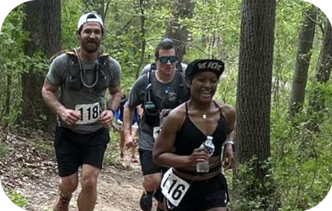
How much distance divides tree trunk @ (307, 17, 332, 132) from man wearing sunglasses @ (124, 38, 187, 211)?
3020 mm

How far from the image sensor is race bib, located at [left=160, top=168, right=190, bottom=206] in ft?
15.3

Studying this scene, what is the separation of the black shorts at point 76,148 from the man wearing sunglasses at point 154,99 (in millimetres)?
551

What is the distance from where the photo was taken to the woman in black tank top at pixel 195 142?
457 centimetres

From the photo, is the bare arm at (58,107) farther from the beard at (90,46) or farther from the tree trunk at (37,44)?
the tree trunk at (37,44)

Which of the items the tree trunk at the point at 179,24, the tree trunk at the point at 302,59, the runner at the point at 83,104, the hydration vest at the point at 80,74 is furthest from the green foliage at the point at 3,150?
the tree trunk at the point at 179,24

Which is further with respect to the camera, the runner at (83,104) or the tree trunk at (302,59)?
the tree trunk at (302,59)

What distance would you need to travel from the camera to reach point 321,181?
25.5 feet

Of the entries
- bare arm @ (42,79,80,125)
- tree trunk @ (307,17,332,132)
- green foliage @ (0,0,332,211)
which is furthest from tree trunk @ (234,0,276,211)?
bare arm @ (42,79,80,125)

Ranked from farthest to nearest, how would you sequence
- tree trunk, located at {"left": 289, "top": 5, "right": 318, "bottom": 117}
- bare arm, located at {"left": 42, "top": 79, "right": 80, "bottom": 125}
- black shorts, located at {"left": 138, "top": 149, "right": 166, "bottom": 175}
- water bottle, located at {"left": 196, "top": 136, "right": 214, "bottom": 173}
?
tree trunk, located at {"left": 289, "top": 5, "right": 318, "bottom": 117} → black shorts, located at {"left": 138, "top": 149, "right": 166, "bottom": 175} → bare arm, located at {"left": 42, "top": 79, "right": 80, "bottom": 125} → water bottle, located at {"left": 196, "top": 136, "right": 214, "bottom": 173}

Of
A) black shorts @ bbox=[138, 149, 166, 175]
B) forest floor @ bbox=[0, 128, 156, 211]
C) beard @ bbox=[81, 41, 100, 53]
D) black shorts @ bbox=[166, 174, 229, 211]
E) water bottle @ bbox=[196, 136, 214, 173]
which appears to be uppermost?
beard @ bbox=[81, 41, 100, 53]

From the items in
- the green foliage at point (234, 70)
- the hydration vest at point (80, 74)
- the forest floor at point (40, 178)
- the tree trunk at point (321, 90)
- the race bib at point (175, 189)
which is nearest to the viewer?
the race bib at point (175, 189)

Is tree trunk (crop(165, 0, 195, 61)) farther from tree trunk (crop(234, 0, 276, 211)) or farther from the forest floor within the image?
tree trunk (crop(234, 0, 276, 211))

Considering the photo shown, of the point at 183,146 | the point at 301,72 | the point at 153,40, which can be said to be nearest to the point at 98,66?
the point at 183,146

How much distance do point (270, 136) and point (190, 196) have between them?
4600mm
